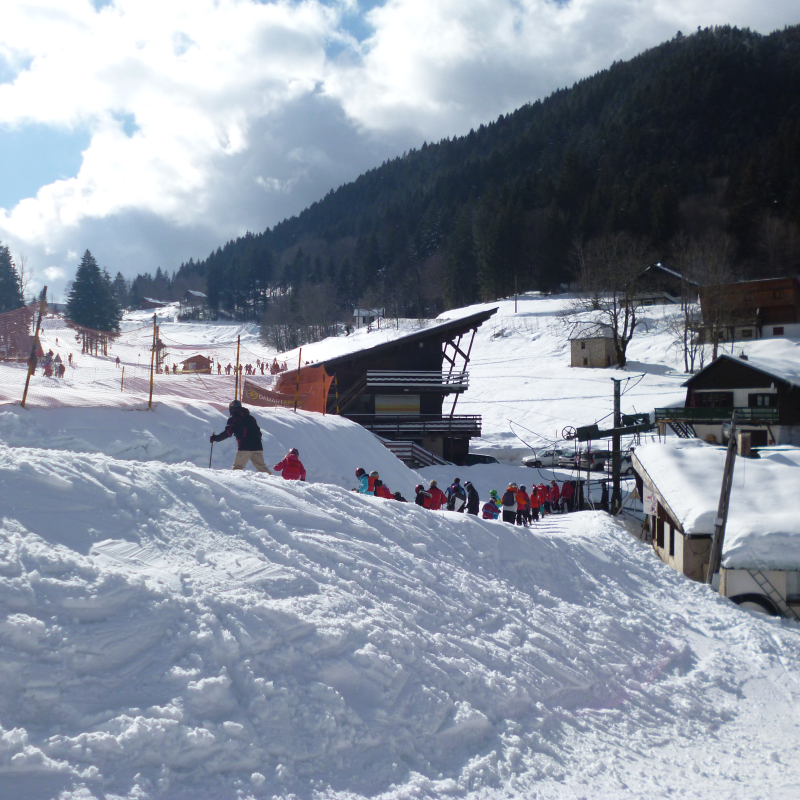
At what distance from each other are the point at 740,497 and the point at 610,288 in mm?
45268

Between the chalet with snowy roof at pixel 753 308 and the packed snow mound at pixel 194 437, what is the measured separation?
3630cm

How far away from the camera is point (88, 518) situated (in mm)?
6020

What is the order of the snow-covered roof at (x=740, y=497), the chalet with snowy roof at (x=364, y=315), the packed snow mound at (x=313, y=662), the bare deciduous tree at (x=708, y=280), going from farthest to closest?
the chalet with snowy roof at (x=364, y=315)
the bare deciduous tree at (x=708, y=280)
the snow-covered roof at (x=740, y=497)
the packed snow mound at (x=313, y=662)

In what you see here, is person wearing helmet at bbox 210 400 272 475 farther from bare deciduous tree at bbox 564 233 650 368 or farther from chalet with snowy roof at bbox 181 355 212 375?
bare deciduous tree at bbox 564 233 650 368

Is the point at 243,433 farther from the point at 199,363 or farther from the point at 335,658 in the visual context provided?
the point at 199,363

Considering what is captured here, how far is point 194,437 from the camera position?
15047mm

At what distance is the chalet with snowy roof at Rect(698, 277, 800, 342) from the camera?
4628cm

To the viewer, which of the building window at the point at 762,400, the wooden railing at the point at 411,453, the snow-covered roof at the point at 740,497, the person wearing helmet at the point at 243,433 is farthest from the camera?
the building window at the point at 762,400

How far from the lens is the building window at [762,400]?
33000 millimetres

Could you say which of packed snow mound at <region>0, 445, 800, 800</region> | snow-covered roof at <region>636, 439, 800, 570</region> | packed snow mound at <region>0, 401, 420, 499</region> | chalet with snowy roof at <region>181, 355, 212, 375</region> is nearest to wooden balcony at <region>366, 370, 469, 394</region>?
chalet with snowy roof at <region>181, 355, 212, 375</region>

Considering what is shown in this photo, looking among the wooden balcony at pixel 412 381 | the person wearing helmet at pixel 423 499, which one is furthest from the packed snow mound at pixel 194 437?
the wooden balcony at pixel 412 381

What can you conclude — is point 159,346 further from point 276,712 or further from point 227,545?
point 276,712

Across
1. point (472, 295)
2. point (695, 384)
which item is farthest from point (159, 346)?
point (472, 295)

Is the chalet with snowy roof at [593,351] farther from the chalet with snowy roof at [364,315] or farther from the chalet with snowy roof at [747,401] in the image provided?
the chalet with snowy roof at [364,315]
